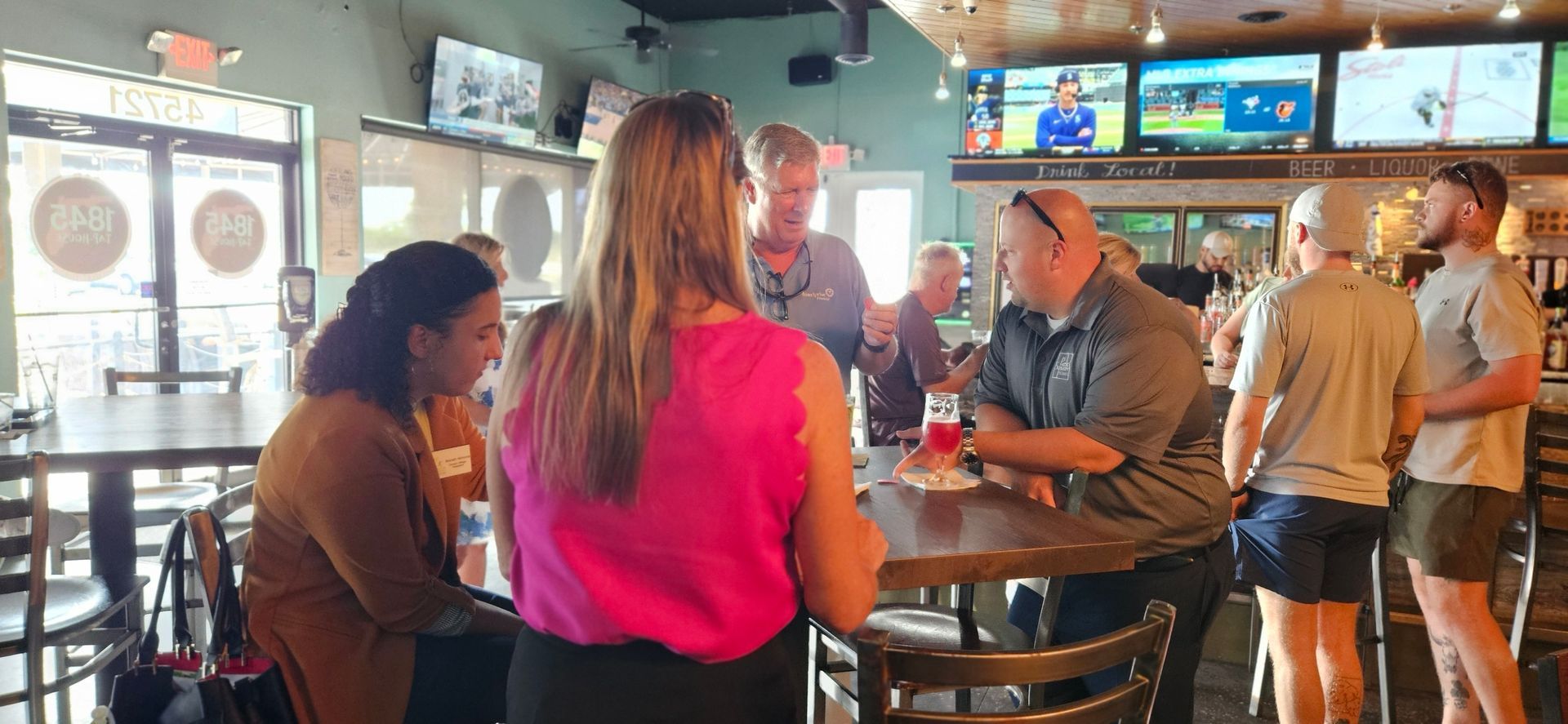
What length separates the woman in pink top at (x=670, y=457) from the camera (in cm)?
119

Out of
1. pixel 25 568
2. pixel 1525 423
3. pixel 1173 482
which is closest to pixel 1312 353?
pixel 1173 482

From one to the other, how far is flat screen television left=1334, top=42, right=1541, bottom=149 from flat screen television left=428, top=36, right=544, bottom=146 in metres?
5.98

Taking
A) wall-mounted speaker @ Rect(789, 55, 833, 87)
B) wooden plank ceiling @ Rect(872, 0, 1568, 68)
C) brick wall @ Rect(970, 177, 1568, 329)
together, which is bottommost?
brick wall @ Rect(970, 177, 1568, 329)

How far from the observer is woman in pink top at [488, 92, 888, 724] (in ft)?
3.91

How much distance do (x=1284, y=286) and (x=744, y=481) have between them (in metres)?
1.86

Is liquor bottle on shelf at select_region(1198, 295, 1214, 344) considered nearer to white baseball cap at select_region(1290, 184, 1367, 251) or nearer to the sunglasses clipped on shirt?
white baseball cap at select_region(1290, 184, 1367, 251)

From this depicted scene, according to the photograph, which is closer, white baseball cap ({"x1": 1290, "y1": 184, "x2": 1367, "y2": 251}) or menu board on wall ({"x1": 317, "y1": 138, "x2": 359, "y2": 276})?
white baseball cap ({"x1": 1290, "y1": 184, "x2": 1367, "y2": 251})

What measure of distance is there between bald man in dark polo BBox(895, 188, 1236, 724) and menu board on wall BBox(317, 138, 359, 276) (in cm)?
568

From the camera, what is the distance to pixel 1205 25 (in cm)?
686

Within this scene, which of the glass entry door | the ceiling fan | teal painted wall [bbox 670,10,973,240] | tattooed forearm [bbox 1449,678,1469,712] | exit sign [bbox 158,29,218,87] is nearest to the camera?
tattooed forearm [bbox 1449,678,1469,712]

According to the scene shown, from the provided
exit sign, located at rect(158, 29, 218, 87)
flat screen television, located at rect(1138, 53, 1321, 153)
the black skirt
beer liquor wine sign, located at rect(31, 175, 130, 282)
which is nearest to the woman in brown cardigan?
the black skirt

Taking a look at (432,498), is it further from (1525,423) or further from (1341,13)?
(1341,13)

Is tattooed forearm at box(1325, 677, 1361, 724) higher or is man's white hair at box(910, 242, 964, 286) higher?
man's white hair at box(910, 242, 964, 286)

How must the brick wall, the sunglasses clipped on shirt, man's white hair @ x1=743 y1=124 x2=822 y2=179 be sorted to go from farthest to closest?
1. the brick wall
2. the sunglasses clipped on shirt
3. man's white hair @ x1=743 y1=124 x2=822 y2=179
